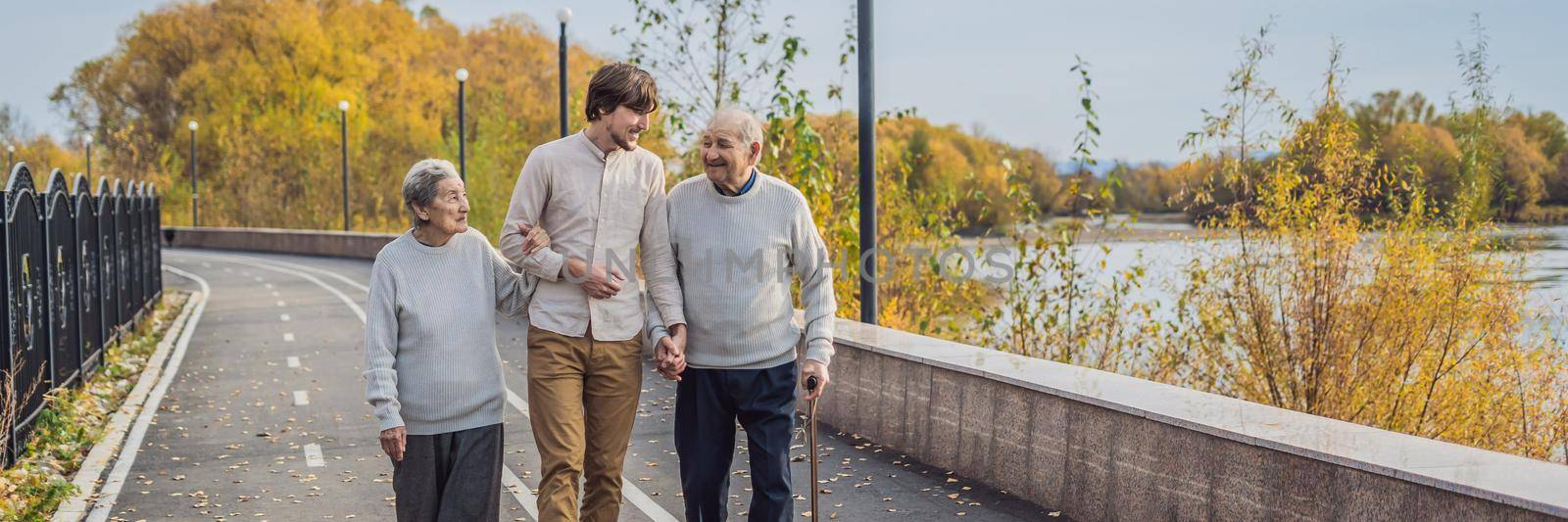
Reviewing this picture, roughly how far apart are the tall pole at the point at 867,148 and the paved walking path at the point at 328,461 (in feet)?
4.97

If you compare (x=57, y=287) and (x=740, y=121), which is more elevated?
(x=740, y=121)

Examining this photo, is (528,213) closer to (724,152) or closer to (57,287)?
(724,152)

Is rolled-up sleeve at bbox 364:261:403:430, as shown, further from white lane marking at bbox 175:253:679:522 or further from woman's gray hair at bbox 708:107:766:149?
white lane marking at bbox 175:253:679:522

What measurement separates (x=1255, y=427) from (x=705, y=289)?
2.20 m

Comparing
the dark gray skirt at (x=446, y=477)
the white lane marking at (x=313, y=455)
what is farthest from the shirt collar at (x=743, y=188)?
the white lane marking at (x=313, y=455)

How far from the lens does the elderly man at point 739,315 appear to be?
471cm

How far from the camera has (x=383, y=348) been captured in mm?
4328

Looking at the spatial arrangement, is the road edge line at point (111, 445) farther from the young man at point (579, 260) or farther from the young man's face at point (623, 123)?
the young man's face at point (623, 123)

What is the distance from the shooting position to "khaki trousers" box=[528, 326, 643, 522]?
4578 millimetres

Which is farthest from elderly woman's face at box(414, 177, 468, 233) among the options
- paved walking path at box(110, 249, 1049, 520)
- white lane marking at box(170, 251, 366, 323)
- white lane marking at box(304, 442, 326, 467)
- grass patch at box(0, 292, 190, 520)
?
white lane marking at box(170, 251, 366, 323)

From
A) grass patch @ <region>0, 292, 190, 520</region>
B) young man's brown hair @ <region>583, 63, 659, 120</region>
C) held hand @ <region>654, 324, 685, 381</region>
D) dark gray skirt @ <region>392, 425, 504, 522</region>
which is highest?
young man's brown hair @ <region>583, 63, 659, 120</region>

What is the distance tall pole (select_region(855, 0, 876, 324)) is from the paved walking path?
1.52 m

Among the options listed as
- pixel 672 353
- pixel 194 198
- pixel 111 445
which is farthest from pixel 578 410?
pixel 194 198

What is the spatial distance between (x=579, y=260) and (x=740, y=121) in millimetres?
709
